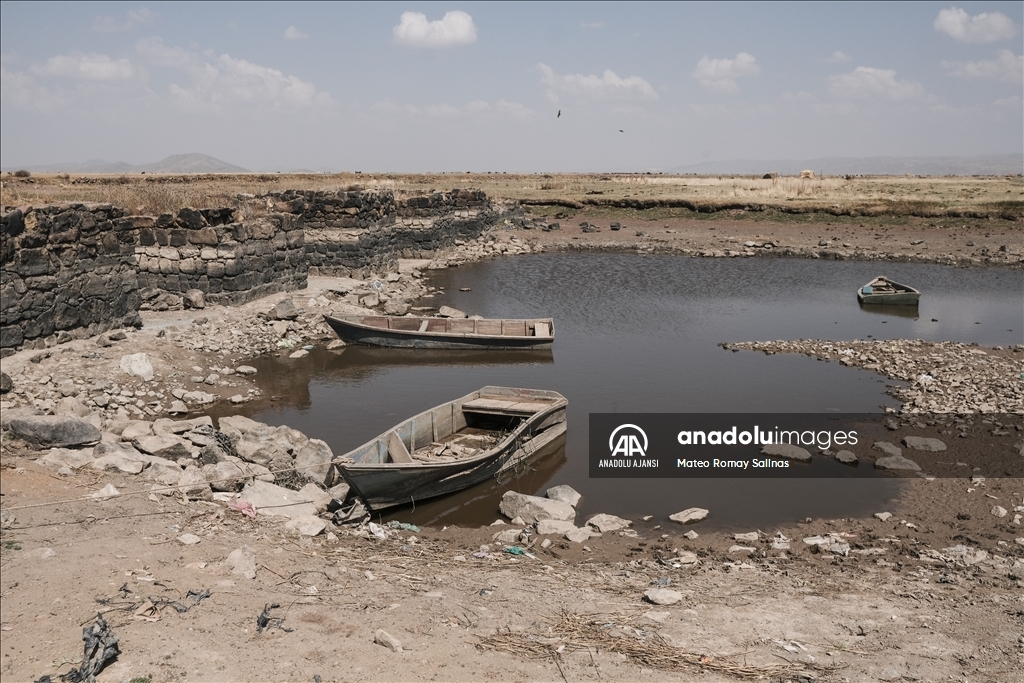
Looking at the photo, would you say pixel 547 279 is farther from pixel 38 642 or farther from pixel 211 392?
pixel 38 642

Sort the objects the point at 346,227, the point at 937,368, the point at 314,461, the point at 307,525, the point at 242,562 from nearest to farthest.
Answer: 1. the point at 242,562
2. the point at 307,525
3. the point at 314,461
4. the point at 937,368
5. the point at 346,227

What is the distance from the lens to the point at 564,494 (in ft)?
34.7

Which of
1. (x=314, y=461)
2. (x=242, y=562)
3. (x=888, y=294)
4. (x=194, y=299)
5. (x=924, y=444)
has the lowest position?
(x=924, y=444)

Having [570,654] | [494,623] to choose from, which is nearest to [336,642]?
[494,623]

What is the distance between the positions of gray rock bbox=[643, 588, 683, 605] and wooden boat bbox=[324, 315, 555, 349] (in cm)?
1150

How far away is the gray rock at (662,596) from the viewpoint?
7.09 m

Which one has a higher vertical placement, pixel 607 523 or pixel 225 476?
pixel 225 476

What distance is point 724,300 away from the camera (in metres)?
25.8

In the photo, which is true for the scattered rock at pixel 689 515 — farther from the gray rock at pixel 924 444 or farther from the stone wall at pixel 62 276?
the stone wall at pixel 62 276

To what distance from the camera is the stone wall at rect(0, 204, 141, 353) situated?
1296 cm

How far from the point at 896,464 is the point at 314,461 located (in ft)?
27.1

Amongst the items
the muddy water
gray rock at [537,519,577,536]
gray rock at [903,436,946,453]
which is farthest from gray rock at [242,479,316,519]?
gray rock at [903,436,946,453]

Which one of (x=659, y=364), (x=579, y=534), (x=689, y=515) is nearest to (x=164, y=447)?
(x=579, y=534)

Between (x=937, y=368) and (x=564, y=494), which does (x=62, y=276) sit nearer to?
(x=564, y=494)
